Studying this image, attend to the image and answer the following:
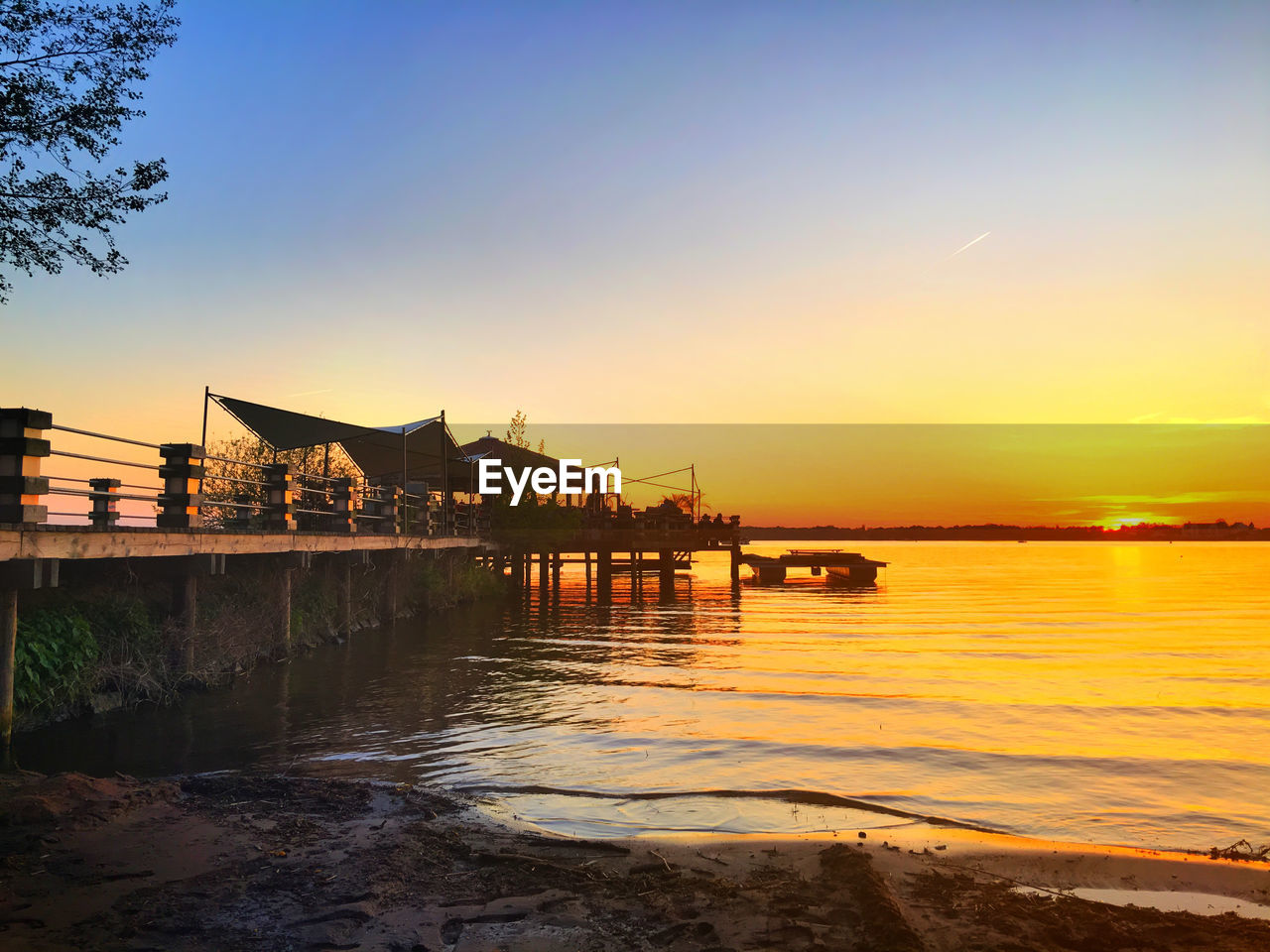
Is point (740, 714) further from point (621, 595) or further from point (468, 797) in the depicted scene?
point (621, 595)

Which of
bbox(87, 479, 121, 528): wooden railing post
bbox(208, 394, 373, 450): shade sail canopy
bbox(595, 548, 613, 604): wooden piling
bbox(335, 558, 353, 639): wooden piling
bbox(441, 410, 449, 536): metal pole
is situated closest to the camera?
bbox(87, 479, 121, 528): wooden railing post

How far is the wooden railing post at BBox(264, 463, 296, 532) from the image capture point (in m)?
16.7

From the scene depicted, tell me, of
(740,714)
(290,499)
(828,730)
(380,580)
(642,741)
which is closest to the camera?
(642,741)

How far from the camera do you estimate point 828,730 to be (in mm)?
12781

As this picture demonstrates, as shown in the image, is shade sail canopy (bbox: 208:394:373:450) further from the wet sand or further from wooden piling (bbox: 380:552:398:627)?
the wet sand

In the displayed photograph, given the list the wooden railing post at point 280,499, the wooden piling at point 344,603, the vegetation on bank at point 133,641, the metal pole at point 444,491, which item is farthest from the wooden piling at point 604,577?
the wooden railing post at point 280,499

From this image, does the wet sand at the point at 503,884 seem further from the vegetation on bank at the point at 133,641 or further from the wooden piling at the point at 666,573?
the wooden piling at the point at 666,573

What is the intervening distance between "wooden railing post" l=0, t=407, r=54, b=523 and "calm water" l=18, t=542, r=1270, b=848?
9.16ft

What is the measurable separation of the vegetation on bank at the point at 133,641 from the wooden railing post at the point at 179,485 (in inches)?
41.4

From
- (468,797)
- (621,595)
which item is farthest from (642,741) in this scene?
(621,595)

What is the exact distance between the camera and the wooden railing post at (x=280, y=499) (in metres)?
16.7

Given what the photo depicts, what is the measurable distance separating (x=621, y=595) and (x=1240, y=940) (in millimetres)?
40824

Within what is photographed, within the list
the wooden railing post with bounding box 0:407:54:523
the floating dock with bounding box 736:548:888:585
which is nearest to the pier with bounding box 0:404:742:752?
the wooden railing post with bounding box 0:407:54:523

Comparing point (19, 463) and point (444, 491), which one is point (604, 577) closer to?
point (444, 491)
